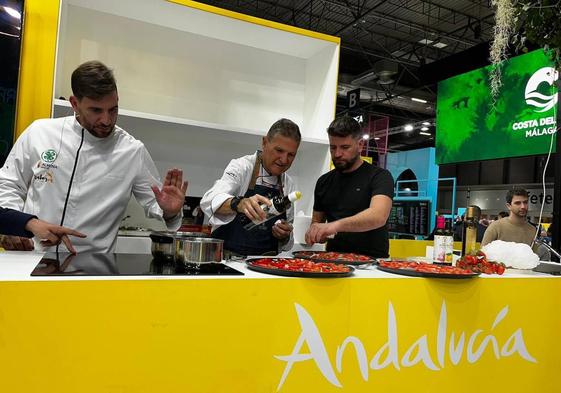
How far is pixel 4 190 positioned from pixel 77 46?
1.76 m

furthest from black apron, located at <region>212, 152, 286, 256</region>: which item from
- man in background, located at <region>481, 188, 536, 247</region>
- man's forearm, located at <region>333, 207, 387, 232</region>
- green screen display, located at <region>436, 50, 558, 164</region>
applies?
green screen display, located at <region>436, 50, 558, 164</region>

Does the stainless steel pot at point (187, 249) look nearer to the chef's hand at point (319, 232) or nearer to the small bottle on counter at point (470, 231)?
the chef's hand at point (319, 232)

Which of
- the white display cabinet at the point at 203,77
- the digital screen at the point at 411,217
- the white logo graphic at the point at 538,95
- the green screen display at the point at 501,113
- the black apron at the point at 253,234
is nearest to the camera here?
the black apron at the point at 253,234

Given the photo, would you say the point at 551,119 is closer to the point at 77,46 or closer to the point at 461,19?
the point at 77,46

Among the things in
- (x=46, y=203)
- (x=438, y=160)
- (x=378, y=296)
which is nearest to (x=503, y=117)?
(x=438, y=160)

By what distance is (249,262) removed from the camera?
1468 mm

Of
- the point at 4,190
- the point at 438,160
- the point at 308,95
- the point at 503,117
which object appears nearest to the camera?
the point at 4,190

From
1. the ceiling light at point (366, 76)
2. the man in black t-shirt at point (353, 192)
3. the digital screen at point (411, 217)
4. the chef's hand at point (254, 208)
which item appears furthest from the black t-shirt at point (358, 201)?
the ceiling light at point (366, 76)

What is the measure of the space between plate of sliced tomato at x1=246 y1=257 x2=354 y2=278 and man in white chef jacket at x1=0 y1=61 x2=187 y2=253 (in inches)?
19.1

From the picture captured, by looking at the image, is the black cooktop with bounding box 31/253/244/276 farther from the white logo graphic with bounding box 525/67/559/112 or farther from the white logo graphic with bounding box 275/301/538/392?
the white logo graphic with bounding box 525/67/559/112

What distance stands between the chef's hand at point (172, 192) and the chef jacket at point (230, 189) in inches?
5.4

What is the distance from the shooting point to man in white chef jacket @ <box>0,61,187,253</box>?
1.73 metres

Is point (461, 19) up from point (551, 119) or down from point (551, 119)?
up

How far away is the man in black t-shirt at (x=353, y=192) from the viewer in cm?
223
